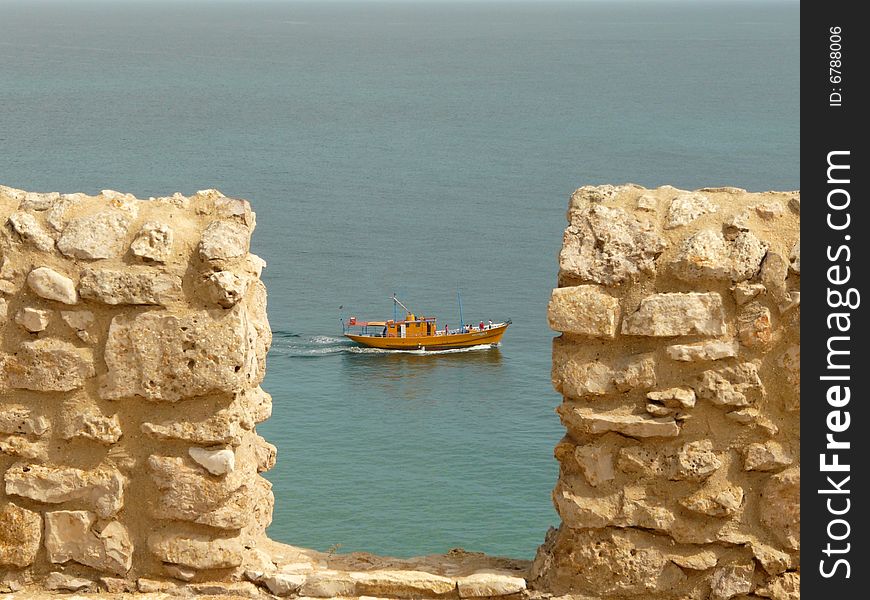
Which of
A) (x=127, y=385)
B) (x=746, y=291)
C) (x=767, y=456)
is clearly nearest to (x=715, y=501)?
(x=767, y=456)

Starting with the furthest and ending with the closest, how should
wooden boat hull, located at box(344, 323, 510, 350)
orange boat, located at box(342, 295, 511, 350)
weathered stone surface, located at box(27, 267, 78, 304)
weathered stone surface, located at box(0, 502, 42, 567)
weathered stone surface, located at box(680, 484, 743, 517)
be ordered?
orange boat, located at box(342, 295, 511, 350) < wooden boat hull, located at box(344, 323, 510, 350) < weathered stone surface, located at box(0, 502, 42, 567) < weathered stone surface, located at box(27, 267, 78, 304) < weathered stone surface, located at box(680, 484, 743, 517)

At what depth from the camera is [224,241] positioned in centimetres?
697

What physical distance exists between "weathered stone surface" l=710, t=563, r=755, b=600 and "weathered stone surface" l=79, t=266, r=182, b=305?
3.06 meters

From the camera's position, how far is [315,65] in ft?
496

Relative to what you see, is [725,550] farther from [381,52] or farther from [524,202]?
[381,52]

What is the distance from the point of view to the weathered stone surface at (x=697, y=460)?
683cm

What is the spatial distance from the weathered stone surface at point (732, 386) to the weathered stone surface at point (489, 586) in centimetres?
136

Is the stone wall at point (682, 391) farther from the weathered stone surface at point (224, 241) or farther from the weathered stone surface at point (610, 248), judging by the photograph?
the weathered stone surface at point (224, 241)

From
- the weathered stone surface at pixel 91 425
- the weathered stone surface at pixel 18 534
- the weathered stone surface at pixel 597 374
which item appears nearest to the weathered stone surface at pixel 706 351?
the weathered stone surface at pixel 597 374

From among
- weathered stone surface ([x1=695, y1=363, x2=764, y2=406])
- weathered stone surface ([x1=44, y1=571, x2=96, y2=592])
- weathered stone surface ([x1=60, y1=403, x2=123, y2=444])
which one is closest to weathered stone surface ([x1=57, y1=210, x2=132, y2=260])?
weathered stone surface ([x1=60, y1=403, x2=123, y2=444])

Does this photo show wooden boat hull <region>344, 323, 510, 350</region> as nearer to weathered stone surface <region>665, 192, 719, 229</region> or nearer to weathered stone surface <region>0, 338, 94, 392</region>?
weathered stone surface <region>665, 192, 719, 229</region>

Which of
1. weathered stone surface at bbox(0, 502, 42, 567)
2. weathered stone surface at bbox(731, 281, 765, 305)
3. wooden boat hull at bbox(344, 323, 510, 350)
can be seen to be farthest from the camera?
wooden boat hull at bbox(344, 323, 510, 350)

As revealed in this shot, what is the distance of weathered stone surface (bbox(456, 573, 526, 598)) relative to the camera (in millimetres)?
7090

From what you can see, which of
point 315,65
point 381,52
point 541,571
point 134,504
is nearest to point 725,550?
point 541,571
